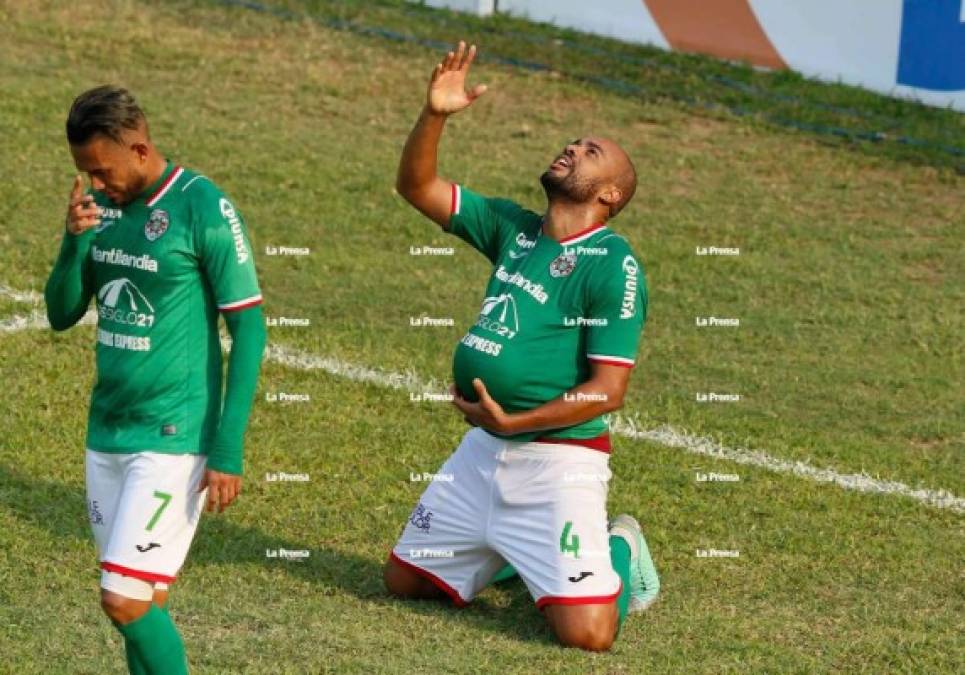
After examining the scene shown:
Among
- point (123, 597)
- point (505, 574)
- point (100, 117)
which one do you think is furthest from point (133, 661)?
point (505, 574)

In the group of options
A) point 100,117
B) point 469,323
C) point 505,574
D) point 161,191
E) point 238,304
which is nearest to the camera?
point 100,117

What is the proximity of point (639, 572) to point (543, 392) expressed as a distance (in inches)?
36.1

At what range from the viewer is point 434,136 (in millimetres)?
8227

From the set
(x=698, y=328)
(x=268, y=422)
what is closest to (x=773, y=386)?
(x=698, y=328)

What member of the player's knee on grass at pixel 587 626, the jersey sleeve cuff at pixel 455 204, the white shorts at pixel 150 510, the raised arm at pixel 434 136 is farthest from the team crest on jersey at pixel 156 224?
the player's knee on grass at pixel 587 626

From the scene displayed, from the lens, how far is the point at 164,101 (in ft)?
51.0

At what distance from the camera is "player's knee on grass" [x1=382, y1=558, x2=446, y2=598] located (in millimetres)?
8484

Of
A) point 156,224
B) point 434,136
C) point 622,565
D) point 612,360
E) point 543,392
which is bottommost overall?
point 622,565

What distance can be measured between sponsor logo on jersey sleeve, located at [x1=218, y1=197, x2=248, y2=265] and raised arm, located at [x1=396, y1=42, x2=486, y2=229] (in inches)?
54.4

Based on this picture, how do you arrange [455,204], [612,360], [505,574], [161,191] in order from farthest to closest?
[505,574] → [455,204] → [612,360] → [161,191]

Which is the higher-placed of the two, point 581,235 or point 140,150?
point 140,150

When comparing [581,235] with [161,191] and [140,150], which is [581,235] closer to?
[161,191]

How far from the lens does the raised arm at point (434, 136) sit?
26.5 feet

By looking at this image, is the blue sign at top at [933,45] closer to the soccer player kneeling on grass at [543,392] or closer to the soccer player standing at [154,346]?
the soccer player kneeling on grass at [543,392]
